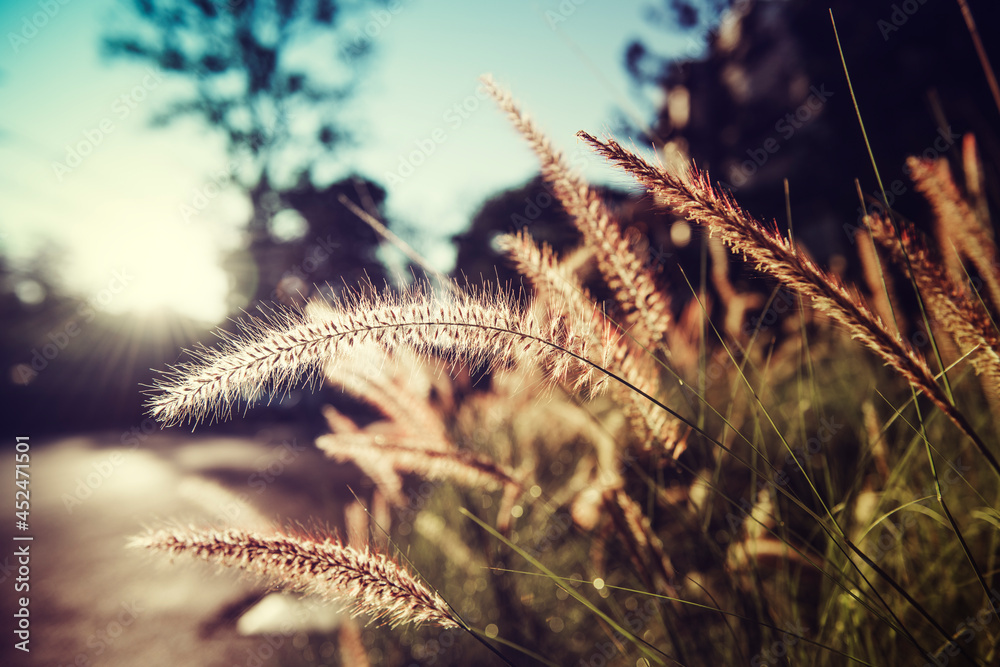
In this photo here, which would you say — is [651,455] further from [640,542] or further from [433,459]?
[433,459]

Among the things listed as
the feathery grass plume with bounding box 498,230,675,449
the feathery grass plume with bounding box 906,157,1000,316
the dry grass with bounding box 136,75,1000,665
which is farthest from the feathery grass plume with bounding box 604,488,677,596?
→ the feathery grass plume with bounding box 906,157,1000,316

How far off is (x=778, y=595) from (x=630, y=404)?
0.96m

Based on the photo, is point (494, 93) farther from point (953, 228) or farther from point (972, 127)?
A: point (972, 127)

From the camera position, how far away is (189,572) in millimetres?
2119

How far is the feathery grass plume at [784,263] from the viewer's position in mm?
521

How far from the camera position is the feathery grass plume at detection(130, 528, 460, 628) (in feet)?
2.23

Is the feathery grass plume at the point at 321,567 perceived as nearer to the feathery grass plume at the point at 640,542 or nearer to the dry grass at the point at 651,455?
the dry grass at the point at 651,455

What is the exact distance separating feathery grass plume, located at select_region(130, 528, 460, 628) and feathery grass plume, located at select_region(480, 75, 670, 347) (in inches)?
26.1

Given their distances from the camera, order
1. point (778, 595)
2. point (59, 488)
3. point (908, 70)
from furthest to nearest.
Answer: point (908, 70)
point (59, 488)
point (778, 595)

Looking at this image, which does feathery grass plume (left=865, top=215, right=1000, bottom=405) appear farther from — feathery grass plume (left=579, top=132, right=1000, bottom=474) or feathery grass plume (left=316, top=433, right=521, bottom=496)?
feathery grass plume (left=316, top=433, right=521, bottom=496)

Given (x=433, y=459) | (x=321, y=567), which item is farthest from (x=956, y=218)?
(x=321, y=567)

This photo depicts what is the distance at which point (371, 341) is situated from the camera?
0.73 m

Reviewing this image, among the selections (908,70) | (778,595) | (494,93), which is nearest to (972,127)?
(908,70)

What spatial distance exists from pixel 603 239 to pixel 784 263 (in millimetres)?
461
